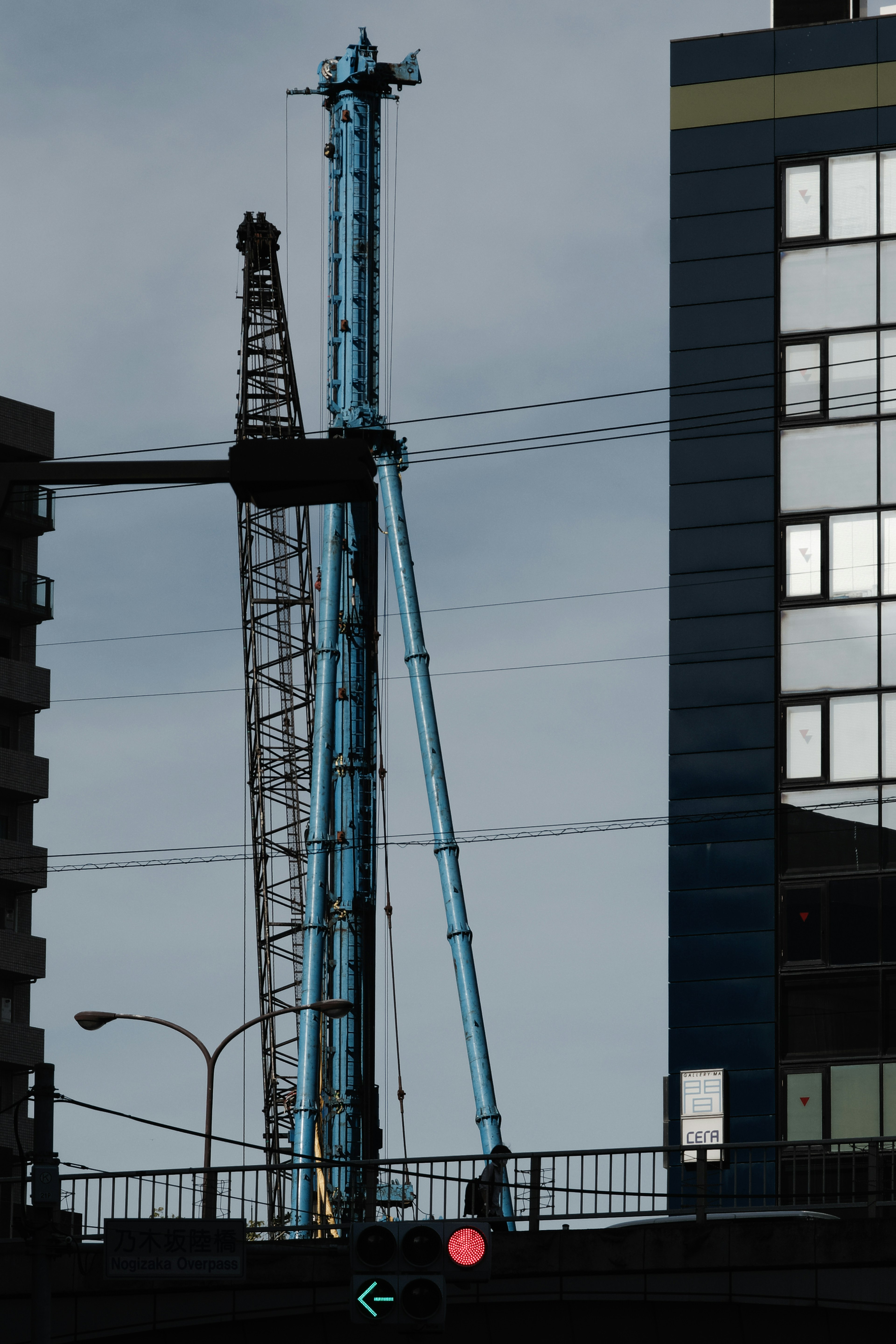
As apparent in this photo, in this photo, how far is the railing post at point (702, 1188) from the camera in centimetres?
2705

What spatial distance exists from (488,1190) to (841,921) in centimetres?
2678

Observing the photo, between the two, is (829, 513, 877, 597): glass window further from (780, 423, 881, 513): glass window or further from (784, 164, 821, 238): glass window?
(784, 164, 821, 238): glass window

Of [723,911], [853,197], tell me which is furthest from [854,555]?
[853,197]

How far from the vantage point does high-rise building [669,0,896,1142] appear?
5322 centimetres

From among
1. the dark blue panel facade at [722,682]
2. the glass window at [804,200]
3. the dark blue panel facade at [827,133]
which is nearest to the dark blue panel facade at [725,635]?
the dark blue panel facade at [722,682]

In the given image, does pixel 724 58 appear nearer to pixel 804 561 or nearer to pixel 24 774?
pixel 804 561

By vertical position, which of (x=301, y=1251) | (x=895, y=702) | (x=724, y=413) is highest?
(x=724, y=413)

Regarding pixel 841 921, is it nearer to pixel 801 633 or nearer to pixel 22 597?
pixel 801 633

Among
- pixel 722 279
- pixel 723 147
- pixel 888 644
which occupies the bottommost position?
pixel 888 644

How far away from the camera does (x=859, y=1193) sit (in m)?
27.0

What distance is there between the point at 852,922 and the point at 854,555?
30.3 feet

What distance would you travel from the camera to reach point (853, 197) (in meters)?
57.2

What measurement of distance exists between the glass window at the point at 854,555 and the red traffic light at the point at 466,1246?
35.4 meters

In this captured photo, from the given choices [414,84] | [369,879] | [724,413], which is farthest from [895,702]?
[414,84]
